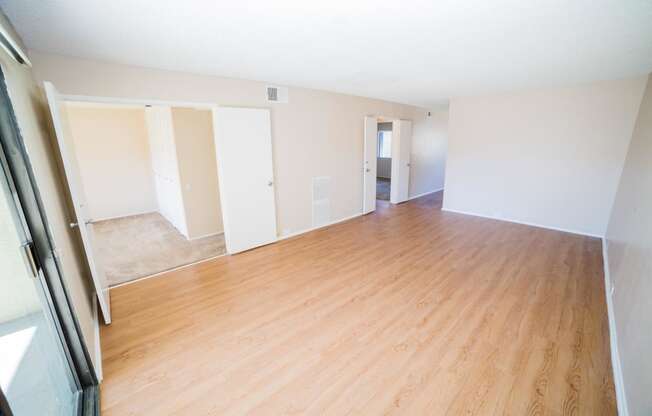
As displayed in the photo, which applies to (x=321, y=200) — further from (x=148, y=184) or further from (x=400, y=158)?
(x=148, y=184)

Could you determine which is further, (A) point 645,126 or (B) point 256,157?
(B) point 256,157

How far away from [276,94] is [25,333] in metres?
3.54

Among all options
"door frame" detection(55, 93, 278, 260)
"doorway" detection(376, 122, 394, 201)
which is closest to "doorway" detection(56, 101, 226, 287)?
"door frame" detection(55, 93, 278, 260)

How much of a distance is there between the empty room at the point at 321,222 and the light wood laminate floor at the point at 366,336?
0.02m

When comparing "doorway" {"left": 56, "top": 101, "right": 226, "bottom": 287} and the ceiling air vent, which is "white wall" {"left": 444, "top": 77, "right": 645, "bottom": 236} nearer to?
the ceiling air vent

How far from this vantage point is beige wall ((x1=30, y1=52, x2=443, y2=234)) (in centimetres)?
259

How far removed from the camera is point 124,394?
1.70 meters

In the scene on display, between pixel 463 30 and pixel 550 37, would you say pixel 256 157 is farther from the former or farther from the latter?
pixel 550 37

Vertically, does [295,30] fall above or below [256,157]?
above

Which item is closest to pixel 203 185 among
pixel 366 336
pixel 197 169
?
pixel 197 169

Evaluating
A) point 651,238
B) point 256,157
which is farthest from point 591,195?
point 256,157

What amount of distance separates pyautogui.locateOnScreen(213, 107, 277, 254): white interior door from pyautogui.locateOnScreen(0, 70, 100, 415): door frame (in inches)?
83.4

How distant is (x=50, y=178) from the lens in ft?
6.77

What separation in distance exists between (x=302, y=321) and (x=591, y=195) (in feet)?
16.3
